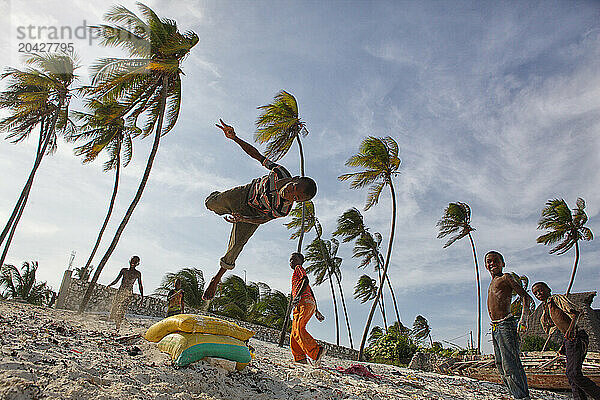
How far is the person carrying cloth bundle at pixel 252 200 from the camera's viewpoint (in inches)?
149

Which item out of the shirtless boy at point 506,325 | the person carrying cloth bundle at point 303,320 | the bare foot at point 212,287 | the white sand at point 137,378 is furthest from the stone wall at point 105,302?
the shirtless boy at point 506,325

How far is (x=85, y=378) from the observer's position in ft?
9.97

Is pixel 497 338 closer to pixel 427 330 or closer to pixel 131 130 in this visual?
pixel 131 130

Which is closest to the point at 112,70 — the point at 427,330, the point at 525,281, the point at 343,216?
the point at 343,216

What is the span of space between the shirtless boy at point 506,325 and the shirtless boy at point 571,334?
68.8 inches

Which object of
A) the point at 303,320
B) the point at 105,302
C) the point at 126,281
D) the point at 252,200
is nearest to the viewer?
the point at 252,200

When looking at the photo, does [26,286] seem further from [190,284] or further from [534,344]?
[534,344]

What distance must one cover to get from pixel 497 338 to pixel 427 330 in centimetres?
2848

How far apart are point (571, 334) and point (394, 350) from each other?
32.0 feet

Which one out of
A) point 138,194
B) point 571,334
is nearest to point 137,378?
point 571,334

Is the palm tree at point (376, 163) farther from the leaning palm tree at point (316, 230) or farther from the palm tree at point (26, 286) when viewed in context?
the palm tree at point (26, 286)

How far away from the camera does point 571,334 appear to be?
5.53 meters

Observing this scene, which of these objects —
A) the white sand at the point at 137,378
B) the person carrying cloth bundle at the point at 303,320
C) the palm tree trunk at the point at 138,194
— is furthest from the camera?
the palm tree trunk at the point at 138,194

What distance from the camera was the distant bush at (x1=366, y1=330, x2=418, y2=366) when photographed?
14.3 m
